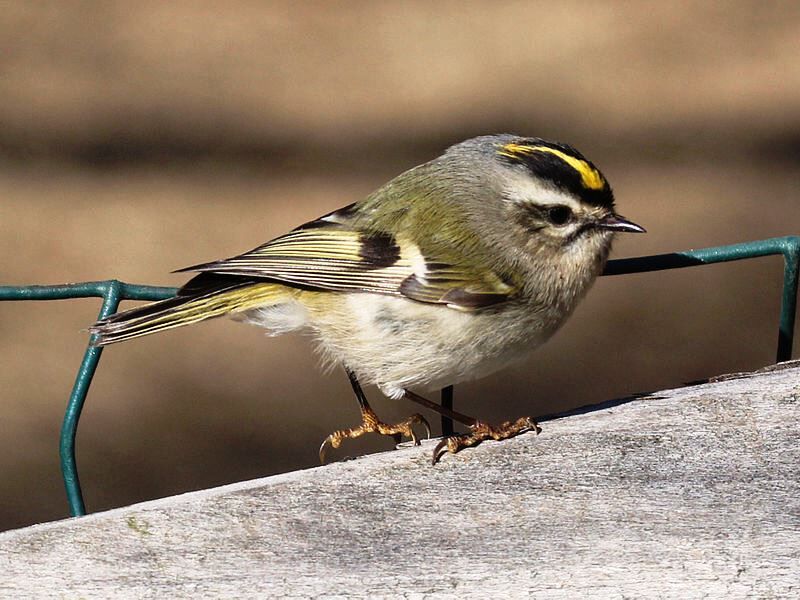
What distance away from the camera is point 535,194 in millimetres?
3156

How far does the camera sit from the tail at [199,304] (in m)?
2.99

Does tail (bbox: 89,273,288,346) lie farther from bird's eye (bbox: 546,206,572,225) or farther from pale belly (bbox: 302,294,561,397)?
bird's eye (bbox: 546,206,572,225)

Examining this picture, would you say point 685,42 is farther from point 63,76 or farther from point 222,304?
point 222,304

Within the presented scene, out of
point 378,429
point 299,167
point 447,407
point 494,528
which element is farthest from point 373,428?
point 299,167

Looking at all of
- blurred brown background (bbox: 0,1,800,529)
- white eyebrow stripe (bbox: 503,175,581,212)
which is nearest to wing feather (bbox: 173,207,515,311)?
white eyebrow stripe (bbox: 503,175,581,212)

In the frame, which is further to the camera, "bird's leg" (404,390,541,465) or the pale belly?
the pale belly

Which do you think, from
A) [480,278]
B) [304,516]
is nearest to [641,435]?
[304,516]

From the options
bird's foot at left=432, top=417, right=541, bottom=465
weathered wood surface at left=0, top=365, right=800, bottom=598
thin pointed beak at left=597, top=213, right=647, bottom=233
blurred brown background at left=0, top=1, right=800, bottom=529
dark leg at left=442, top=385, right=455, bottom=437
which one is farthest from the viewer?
blurred brown background at left=0, top=1, right=800, bottom=529

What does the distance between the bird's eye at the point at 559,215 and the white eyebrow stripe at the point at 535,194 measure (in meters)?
0.01

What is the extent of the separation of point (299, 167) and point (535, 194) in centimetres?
481

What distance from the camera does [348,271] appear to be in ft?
10.4

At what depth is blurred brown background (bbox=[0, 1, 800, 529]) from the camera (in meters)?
6.30

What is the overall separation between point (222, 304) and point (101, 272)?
3.70 metres

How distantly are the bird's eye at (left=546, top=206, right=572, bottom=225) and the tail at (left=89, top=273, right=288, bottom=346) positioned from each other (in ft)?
2.16
